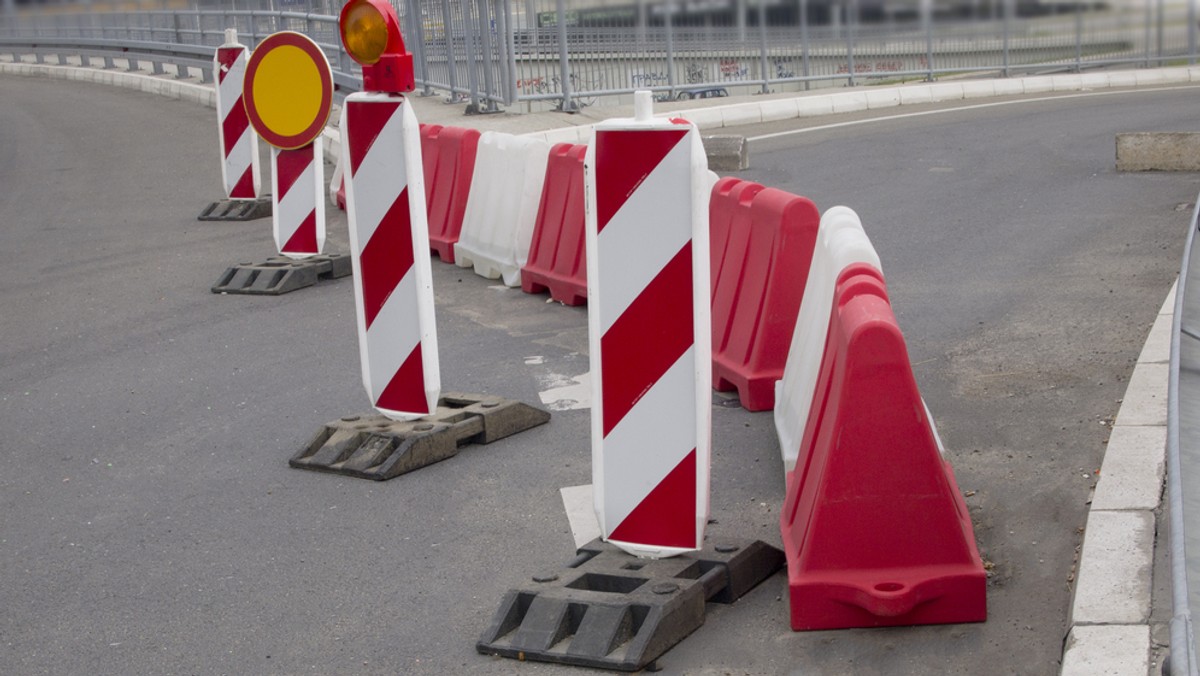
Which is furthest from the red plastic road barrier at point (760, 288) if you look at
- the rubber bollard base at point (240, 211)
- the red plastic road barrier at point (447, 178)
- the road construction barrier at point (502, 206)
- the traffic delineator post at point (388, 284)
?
the rubber bollard base at point (240, 211)

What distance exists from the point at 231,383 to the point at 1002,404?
3731mm

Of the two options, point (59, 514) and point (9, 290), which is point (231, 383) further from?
point (9, 290)

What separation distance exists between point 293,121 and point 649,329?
5.70 m

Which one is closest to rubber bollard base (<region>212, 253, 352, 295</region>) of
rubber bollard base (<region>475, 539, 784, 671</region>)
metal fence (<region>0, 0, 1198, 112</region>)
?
rubber bollard base (<region>475, 539, 784, 671</region>)

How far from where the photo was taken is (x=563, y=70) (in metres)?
18.5

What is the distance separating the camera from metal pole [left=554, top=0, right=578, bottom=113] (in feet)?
60.3

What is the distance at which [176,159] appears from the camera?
674 inches

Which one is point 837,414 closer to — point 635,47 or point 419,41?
point 419,41

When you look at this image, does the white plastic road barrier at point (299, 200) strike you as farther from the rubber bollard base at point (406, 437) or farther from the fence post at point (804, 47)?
the fence post at point (804, 47)

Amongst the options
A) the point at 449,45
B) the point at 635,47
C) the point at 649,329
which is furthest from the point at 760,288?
the point at 635,47

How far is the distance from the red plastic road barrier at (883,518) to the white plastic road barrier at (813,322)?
749mm

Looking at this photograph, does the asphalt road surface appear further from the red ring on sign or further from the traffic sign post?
the red ring on sign

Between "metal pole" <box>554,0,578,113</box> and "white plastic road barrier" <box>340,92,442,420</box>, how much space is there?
12661 millimetres

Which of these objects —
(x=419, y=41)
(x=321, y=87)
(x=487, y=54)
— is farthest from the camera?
(x=419, y=41)
